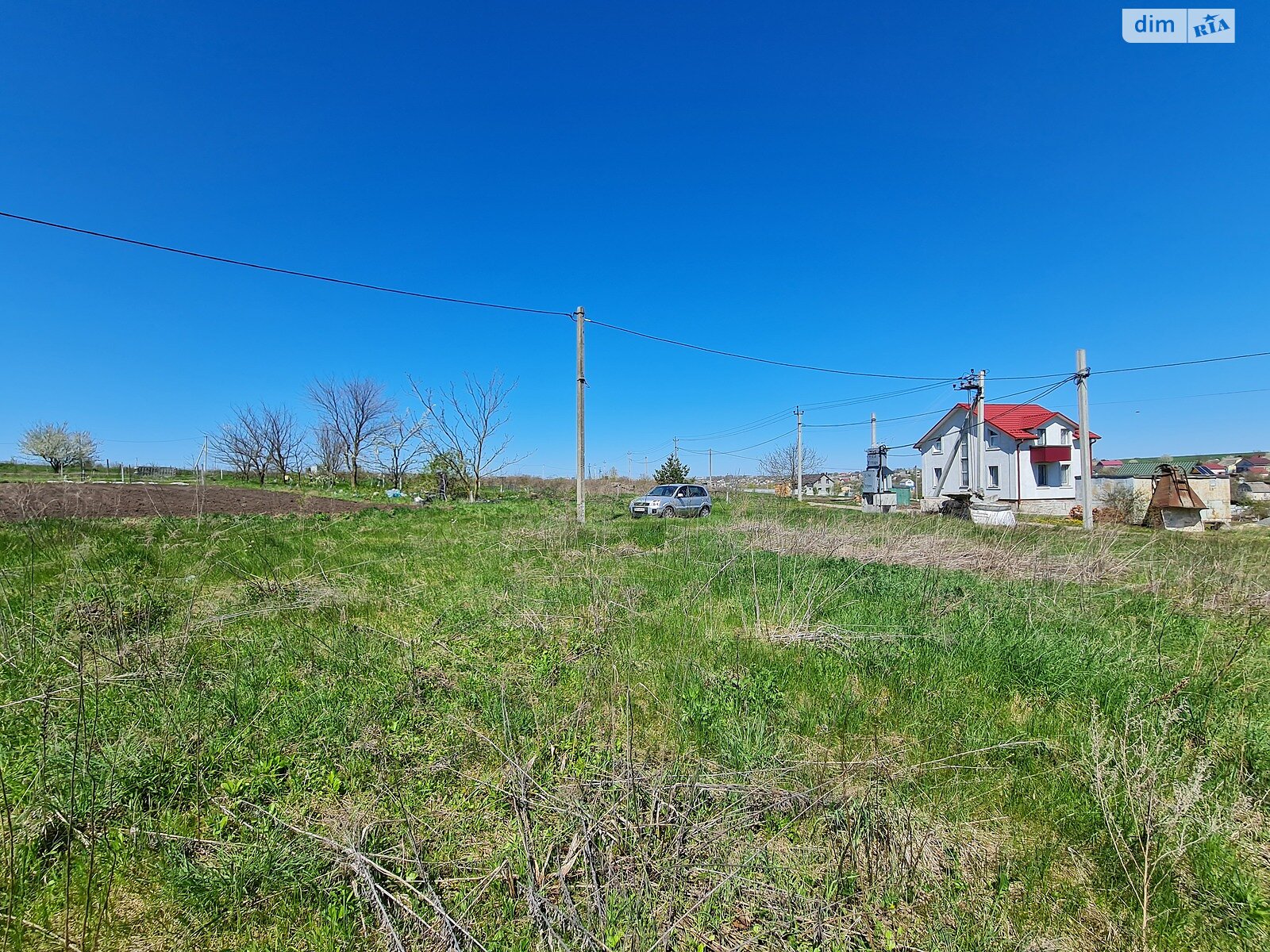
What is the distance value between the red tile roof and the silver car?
19.0 metres

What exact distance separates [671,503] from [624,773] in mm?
17378

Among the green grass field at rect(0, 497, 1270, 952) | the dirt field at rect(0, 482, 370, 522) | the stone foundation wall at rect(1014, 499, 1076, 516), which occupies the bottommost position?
the green grass field at rect(0, 497, 1270, 952)

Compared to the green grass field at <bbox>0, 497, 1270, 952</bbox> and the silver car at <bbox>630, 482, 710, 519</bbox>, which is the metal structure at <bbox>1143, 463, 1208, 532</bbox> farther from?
the silver car at <bbox>630, 482, 710, 519</bbox>

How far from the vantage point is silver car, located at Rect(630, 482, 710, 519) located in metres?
19.5

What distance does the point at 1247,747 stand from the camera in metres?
2.84

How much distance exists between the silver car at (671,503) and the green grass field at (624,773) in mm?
14046

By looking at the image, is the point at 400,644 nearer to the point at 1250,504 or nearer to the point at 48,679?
the point at 48,679

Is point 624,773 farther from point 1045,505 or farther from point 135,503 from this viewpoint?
point 1045,505

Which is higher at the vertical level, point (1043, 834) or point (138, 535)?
point (138, 535)

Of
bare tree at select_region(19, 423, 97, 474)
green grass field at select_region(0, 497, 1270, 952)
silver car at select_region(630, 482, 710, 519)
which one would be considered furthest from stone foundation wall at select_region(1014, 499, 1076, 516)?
bare tree at select_region(19, 423, 97, 474)

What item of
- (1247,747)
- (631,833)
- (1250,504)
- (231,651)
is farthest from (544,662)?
(1250,504)

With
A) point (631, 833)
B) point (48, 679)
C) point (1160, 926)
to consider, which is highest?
point (48, 679)

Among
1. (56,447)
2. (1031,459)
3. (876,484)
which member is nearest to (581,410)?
(876,484)

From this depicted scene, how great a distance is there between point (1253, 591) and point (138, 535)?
17.2 metres
